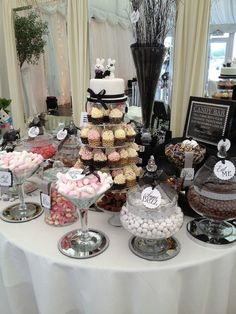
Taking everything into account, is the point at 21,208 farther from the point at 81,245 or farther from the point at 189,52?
the point at 189,52

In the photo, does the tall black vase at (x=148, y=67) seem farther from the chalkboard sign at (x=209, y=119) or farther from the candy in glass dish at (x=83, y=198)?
the candy in glass dish at (x=83, y=198)

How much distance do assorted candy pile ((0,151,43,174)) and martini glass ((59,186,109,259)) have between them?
1.01 ft

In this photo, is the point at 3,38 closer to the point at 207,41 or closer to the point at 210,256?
the point at 207,41

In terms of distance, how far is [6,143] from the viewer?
1569mm

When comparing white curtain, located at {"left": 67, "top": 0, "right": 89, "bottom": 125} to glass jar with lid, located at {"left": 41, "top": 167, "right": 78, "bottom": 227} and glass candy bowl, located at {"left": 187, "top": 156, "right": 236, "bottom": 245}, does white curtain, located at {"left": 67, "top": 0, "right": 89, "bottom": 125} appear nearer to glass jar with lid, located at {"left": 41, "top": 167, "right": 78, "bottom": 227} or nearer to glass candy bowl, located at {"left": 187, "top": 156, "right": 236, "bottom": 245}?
glass jar with lid, located at {"left": 41, "top": 167, "right": 78, "bottom": 227}

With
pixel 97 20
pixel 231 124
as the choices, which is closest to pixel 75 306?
pixel 231 124

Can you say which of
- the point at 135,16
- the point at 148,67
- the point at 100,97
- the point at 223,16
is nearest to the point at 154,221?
the point at 100,97

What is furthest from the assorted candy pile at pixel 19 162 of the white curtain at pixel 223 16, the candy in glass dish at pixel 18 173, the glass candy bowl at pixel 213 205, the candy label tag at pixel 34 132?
the white curtain at pixel 223 16

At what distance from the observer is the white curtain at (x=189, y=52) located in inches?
69.4

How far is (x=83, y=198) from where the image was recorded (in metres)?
0.92

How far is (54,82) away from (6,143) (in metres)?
1.20

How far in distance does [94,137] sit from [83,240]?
1.28ft

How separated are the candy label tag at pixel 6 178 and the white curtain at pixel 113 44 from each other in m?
1.12

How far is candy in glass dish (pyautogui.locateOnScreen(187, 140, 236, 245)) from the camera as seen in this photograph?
1.03 meters
